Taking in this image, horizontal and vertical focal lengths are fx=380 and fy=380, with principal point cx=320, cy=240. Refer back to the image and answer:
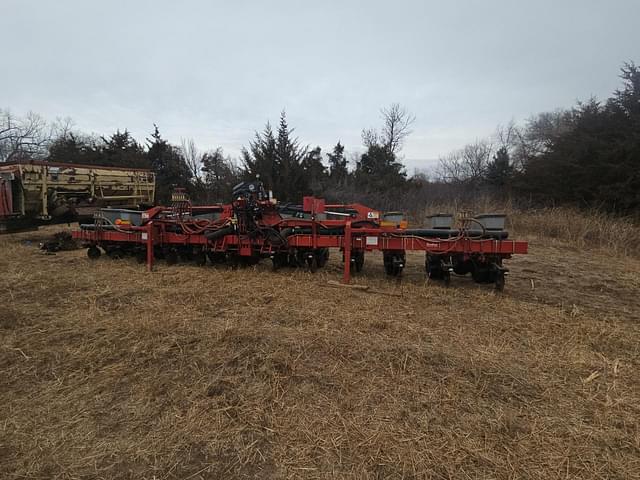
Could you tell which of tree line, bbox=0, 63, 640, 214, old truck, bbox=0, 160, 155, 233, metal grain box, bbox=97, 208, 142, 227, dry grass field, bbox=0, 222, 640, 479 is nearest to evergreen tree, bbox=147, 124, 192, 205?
tree line, bbox=0, 63, 640, 214

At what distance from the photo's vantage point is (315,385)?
2.63 metres

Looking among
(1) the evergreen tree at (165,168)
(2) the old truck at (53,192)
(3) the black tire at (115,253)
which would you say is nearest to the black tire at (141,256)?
(3) the black tire at (115,253)

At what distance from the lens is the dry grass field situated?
1.97 metres

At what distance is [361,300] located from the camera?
459cm

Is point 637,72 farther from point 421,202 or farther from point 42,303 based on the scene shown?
point 42,303

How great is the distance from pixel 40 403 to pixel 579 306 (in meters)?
5.54

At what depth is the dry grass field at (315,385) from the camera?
1.97 metres

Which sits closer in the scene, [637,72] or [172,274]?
[172,274]

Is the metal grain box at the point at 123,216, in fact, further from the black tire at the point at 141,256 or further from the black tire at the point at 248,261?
the black tire at the point at 248,261

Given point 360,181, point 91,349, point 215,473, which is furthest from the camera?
point 360,181

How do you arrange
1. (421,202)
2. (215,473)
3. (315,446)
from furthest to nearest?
1. (421,202)
2. (315,446)
3. (215,473)

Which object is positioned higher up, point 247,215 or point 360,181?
point 360,181

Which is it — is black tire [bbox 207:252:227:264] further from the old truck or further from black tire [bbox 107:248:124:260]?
the old truck

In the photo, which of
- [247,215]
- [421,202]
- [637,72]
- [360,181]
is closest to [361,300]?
[247,215]
